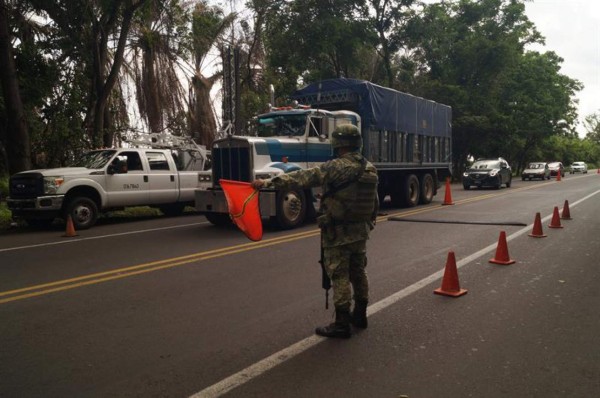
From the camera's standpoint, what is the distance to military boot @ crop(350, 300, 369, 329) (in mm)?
4664

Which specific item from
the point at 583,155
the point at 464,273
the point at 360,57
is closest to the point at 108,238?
the point at 464,273

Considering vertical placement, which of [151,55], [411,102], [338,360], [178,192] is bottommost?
[338,360]

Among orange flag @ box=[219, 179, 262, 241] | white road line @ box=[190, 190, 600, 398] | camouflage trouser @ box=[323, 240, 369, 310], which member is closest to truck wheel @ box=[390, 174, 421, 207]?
white road line @ box=[190, 190, 600, 398]

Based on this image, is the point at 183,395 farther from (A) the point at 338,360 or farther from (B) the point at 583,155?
(B) the point at 583,155

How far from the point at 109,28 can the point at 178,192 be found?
5.79m

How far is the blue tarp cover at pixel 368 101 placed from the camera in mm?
14242

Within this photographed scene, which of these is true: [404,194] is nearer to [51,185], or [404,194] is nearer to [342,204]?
[51,185]

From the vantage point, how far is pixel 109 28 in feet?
51.7

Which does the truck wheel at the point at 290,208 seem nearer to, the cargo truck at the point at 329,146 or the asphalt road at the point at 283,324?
the cargo truck at the point at 329,146

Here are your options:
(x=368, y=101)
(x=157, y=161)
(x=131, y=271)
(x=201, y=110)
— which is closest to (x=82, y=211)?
(x=157, y=161)

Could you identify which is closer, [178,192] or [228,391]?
[228,391]

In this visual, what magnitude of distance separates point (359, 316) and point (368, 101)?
10.3 m

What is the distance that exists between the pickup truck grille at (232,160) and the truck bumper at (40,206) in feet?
11.6

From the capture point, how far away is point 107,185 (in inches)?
494
